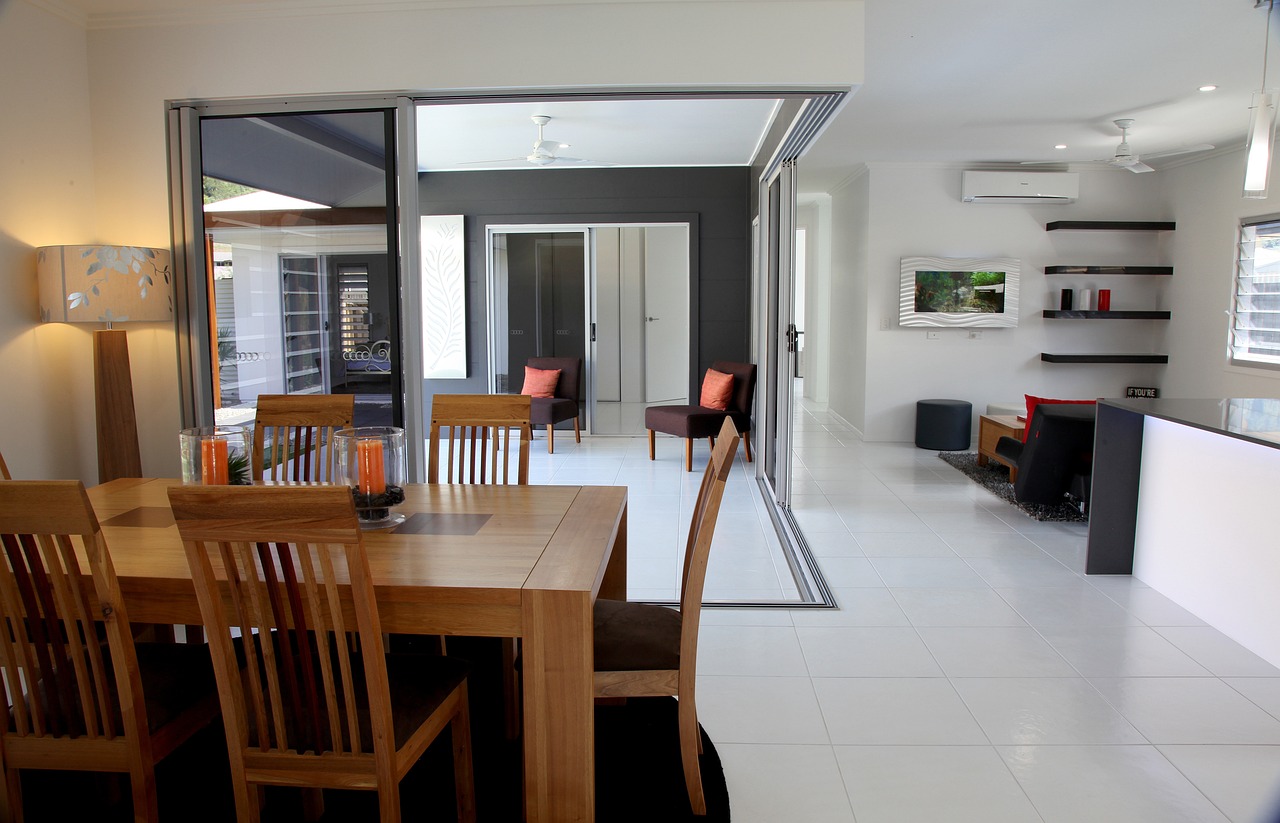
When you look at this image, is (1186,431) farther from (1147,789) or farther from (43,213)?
(43,213)

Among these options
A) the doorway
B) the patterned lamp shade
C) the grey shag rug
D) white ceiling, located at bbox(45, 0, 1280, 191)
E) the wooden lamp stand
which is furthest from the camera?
the doorway

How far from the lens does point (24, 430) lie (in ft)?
11.2

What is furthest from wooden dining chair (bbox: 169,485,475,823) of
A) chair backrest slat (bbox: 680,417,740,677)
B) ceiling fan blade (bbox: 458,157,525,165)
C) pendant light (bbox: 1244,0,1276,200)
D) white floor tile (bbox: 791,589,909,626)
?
ceiling fan blade (bbox: 458,157,525,165)

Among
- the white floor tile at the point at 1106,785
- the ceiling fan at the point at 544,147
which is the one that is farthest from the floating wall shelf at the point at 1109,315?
the white floor tile at the point at 1106,785

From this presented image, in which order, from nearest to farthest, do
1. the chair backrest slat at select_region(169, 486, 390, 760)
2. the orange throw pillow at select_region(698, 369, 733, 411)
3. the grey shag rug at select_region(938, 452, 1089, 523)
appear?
the chair backrest slat at select_region(169, 486, 390, 760) < the grey shag rug at select_region(938, 452, 1089, 523) < the orange throw pillow at select_region(698, 369, 733, 411)

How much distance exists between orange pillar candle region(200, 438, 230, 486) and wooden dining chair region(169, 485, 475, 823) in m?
0.38

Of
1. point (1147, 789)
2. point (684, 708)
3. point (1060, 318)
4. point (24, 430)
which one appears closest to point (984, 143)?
point (1060, 318)

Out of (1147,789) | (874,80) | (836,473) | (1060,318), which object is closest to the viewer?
(1147,789)

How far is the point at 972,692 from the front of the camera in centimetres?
276

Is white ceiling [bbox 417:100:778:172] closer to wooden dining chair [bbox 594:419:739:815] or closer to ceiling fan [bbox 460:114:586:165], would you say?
ceiling fan [bbox 460:114:586:165]

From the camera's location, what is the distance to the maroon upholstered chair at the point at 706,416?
6488mm

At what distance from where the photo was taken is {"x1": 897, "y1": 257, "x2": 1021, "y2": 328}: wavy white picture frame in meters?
7.50

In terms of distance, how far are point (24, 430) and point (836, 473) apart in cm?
498

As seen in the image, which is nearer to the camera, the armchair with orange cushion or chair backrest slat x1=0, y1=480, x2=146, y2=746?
chair backrest slat x1=0, y1=480, x2=146, y2=746
